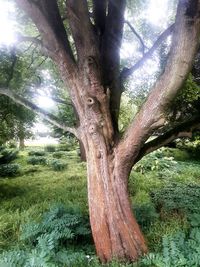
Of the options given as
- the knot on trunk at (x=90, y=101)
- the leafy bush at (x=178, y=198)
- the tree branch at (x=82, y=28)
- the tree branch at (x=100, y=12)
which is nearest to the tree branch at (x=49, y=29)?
the tree branch at (x=82, y=28)

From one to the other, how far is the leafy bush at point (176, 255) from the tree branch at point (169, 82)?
3.97 ft

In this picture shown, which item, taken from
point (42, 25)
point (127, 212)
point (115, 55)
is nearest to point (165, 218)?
point (127, 212)

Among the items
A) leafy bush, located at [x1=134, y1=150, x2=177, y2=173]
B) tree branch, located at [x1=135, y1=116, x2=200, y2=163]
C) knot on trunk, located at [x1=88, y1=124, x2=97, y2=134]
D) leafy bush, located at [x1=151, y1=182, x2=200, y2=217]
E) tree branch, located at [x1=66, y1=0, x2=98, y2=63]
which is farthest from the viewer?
leafy bush, located at [x1=134, y1=150, x2=177, y2=173]

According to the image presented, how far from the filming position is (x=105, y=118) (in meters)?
4.45

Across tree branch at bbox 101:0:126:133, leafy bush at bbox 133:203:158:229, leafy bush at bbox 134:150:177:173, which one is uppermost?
tree branch at bbox 101:0:126:133

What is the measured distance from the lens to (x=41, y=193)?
9000mm

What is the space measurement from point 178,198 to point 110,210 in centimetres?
373

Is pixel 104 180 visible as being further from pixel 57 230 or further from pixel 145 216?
pixel 145 216

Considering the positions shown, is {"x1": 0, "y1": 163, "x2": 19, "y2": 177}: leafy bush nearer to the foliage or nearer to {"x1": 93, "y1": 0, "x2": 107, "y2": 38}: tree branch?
the foliage

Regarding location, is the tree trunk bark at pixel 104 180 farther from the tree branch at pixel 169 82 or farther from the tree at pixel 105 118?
the tree branch at pixel 169 82

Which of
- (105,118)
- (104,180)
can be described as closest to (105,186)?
(104,180)

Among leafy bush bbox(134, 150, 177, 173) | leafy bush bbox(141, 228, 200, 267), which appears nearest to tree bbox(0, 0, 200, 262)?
leafy bush bbox(141, 228, 200, 267)

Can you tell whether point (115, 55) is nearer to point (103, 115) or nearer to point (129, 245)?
point (103, 115)

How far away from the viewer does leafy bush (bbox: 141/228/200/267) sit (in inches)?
149
